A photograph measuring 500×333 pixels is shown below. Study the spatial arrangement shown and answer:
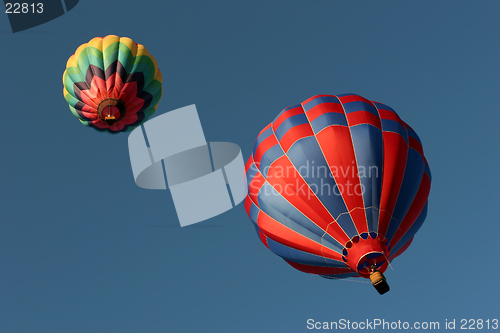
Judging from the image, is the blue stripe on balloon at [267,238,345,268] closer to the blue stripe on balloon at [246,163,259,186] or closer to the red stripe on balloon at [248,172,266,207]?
the red stripe on balloon at [248,172,266,207]

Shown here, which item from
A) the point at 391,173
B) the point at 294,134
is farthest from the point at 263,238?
the point at 391,173

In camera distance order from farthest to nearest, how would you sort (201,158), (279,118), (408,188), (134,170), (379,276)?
(201,158)
(134,170)
(279,118)
(408,188)
(379,276)

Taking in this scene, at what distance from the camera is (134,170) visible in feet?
64.3

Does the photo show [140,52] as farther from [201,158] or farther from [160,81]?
[201,158]

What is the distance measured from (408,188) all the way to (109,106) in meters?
9.28

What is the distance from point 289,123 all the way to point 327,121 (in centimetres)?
94

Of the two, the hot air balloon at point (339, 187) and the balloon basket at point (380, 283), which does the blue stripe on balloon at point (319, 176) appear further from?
the balloon basket at point (380, 283)

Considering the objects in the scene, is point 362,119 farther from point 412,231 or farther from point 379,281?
point 379,281

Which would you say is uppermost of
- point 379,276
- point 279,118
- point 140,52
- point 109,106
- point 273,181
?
point 140,52

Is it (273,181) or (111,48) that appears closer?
(273,181)

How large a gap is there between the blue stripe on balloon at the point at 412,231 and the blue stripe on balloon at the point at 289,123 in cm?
334

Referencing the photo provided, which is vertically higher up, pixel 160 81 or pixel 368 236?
pixel 160 81

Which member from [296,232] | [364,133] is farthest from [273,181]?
[364,133]

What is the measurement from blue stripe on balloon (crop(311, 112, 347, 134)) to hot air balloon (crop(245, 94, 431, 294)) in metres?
0.02
